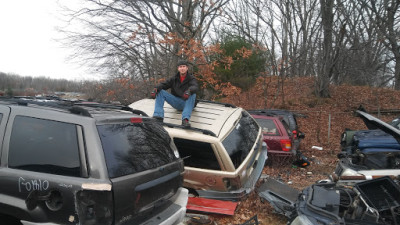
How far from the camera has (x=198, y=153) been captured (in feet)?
15.5

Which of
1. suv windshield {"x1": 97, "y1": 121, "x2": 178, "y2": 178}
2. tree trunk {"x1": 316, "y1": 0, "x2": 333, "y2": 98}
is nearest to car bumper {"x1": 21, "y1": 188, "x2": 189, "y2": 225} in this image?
suv windshield {"x1": 97, "y1": 121, "x2": 178, "y2": 178}

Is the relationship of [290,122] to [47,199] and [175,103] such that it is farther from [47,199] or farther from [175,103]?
[47,199]

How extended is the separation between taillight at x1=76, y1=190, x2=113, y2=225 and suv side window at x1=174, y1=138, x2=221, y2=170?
214 centimetres

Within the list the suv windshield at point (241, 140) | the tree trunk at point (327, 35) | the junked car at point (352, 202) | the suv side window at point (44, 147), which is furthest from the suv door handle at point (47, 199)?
the tree trunk at point (327, 35)

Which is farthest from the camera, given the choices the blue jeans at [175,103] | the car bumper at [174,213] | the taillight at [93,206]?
the blue jeans at [175,103]

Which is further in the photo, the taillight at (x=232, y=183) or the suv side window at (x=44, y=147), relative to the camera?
the taillight at (x=232, y=183)

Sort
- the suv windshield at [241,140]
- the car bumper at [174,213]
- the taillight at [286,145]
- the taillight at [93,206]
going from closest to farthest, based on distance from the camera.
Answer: the taillight at [93,206] < the car bumper at [174,213] < the suv windshield at [241,140] < the taillight at [286,145]

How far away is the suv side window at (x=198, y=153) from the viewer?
183 inches

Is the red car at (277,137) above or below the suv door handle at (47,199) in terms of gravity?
below

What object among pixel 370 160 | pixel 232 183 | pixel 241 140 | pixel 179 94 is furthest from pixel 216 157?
pixel 370 160

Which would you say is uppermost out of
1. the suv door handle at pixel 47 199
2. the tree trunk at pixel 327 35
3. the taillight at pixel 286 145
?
the tree trunk at pixel 327 35

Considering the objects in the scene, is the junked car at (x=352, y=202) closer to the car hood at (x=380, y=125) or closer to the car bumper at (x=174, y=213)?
the car hood at (x=380, y=125)

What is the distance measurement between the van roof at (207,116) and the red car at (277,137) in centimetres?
292

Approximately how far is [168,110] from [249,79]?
1229cm
